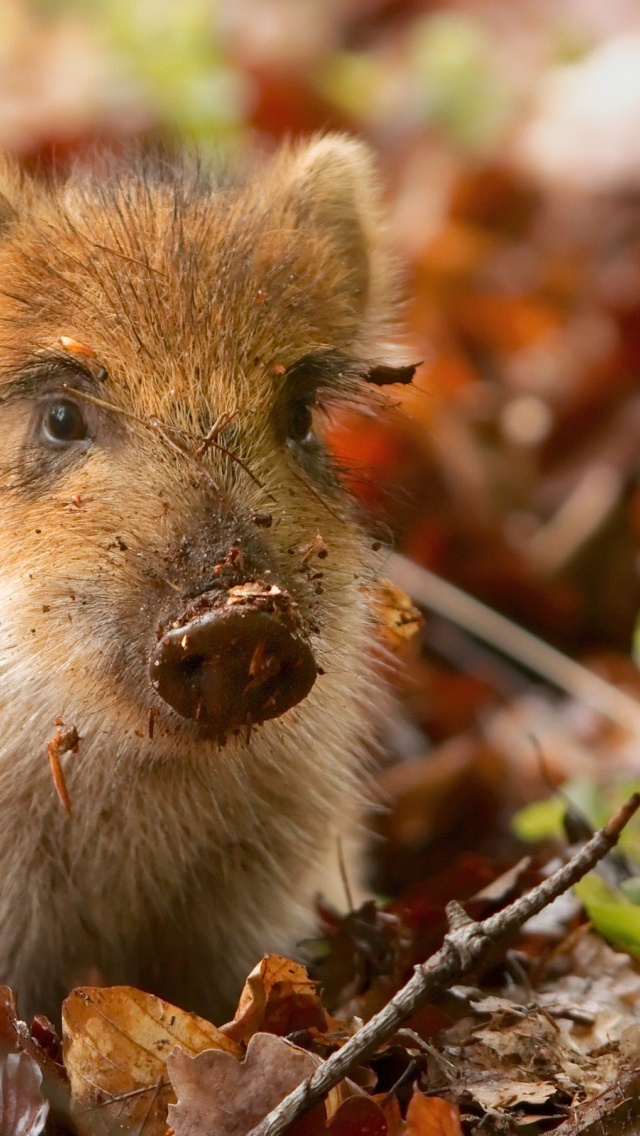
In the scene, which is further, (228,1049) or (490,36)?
(490,36)

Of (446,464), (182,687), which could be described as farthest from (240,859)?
(446,464)

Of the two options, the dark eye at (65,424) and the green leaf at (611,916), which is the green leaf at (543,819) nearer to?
Result: the green leaf at (611,916)

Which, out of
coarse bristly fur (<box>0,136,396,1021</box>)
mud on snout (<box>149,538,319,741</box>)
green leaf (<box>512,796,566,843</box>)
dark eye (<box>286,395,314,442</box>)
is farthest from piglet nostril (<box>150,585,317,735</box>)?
green leaf (<box>512,796,566,843</box>)

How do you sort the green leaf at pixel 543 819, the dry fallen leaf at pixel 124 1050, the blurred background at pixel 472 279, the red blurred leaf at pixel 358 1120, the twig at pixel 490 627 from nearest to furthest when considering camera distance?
the red blurred leaf at pixel 358 1120 < the dry fallen leaf at pixel 124 1050 < the green leaf at pixel 543 819 < the blurred background at pixel 472 279 < the twig at pixel 490 627

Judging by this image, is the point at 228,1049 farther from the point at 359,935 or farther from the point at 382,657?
the point at 382,657

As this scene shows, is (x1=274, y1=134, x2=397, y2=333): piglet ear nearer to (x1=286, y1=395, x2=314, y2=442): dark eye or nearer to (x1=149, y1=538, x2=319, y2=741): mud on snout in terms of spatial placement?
(x1=286, y1=395, x2=314, y2=442): dark eye

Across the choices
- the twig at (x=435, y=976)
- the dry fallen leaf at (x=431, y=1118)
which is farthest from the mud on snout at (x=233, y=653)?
the dry fallen leaf at (x=431, y=1118)
